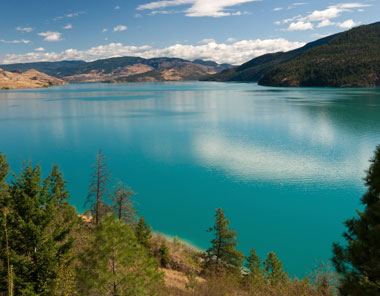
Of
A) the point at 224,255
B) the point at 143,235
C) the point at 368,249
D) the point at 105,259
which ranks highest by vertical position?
the point at 368,249

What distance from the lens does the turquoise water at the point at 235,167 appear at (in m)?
24.1

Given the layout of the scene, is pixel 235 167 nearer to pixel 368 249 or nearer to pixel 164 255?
pixel 164 255

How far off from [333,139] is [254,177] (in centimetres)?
2496

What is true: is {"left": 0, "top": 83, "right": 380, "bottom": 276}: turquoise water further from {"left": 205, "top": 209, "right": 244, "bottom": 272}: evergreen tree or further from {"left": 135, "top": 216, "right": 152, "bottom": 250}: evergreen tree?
{"left": 135, "top": 216, "right": 152, "bottom": 250}: evergreen tree

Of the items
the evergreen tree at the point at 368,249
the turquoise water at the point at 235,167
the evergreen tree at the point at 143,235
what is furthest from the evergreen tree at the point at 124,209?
the evergreen tree at the point at 368,249

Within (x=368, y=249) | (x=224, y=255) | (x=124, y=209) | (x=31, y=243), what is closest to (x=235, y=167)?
(x=124, y=209)

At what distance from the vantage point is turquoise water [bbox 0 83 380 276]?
2409 cm

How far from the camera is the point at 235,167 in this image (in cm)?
3750

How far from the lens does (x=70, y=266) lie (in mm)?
12266

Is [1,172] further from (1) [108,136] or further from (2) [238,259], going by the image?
(1) [108,136]

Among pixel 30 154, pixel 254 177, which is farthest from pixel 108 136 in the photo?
pixel 254 177

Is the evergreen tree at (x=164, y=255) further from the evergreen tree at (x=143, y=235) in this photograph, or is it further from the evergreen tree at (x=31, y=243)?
the evergreen tree at (x=31, y=243)

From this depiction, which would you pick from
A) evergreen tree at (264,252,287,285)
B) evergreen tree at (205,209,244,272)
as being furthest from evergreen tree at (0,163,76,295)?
evergreen tree at (264,252,287,285)

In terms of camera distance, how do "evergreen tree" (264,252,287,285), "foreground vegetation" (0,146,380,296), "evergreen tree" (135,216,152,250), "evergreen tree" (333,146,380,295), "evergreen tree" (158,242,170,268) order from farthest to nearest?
"evergreen tree" (135,216,152,250) < "evergreen tree" (158,242,170,268) < "evergreen tree" (264,252,287,285) < "foreground vegetation" (0,146,380,296) < "evergreen tree" (333,146,380,295)
